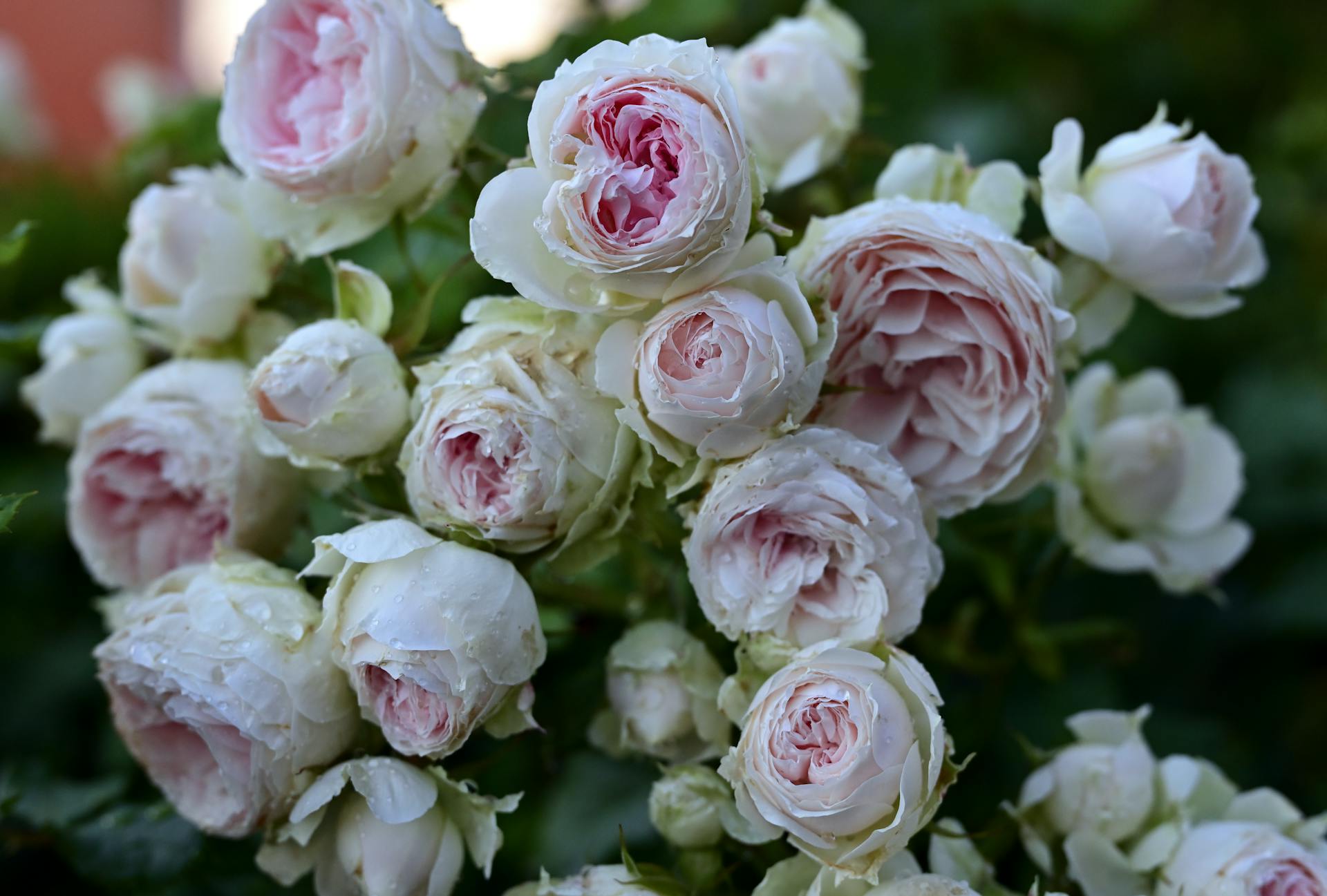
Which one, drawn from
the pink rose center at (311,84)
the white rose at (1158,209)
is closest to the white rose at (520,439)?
the pink rose center at (311,84)

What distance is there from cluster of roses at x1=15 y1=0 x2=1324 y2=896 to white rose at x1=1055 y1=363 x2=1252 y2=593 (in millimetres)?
93

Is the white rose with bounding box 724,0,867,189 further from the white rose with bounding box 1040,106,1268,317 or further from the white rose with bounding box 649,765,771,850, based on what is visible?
the white rose with bounding box 649,765,771,850

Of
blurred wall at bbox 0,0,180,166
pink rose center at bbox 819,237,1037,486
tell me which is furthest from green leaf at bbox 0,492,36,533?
blurred wall at bbox 0,0,180,166

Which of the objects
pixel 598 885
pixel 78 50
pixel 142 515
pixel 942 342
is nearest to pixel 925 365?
pixel 942 342

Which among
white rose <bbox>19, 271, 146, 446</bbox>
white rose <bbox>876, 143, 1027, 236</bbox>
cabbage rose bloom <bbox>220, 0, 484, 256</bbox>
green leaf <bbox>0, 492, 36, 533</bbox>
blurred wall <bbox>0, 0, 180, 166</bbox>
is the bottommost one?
blurred wall <bbox>0, 0, 180, 166</bbox>

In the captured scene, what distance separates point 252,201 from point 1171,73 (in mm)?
1077

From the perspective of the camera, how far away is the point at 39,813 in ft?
1.81

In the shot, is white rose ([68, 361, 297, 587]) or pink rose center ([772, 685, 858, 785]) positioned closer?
pink rose center ([772, 685, 858, 785])

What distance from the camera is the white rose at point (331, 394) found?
1.37 ft

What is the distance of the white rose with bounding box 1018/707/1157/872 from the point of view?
1.54 feet

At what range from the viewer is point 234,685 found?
15.7 inches

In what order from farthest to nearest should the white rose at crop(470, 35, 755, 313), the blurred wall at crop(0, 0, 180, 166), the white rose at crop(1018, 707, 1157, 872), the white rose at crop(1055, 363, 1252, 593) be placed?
the blurred wall at crop(0, 0, 180, 166)
the white rose at crop(1055, 363, 1252, 593)
the white rose at crop(1018, 707, 1157, 872)
the white rose at crop(470, 35, 755, 313)

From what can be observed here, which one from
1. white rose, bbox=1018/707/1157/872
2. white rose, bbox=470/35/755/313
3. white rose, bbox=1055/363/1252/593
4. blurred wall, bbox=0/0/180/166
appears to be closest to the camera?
white rose, bbox=470/35/755/313

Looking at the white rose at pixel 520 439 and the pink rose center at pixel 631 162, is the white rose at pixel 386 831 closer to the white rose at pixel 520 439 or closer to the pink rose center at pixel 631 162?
the white rose at pixel 520 439
